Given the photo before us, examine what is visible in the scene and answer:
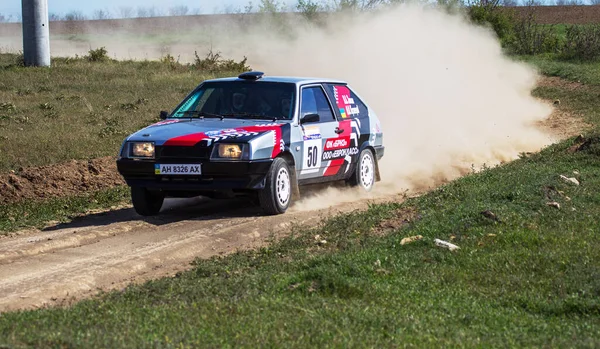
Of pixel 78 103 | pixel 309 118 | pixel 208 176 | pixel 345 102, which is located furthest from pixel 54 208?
pixel 78 103

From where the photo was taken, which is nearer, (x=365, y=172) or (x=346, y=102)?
(x=346, y=102)

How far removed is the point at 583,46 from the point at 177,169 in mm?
29874

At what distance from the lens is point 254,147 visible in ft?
34.6

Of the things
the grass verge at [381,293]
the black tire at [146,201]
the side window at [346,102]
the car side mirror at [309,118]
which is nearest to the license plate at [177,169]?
the black tire at [146,201]

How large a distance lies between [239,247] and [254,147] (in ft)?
5.06

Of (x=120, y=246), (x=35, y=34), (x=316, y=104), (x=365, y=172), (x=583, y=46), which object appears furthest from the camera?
(x=583, y=46)

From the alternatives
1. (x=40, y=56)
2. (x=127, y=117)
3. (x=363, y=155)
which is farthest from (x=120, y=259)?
(x=40, y=56)

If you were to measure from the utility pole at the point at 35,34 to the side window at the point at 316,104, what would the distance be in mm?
18225

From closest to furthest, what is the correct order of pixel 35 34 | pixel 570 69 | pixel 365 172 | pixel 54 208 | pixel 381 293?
pixel 381 293, pixel 54 208, pixel 365 172, pixel 35 34, pixel 570 69

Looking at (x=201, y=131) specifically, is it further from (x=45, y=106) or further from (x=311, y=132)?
(x=45, y=106)

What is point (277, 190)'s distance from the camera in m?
11.0

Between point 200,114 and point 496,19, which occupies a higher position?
point 496,19

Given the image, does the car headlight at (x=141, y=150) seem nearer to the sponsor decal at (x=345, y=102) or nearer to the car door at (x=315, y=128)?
the car door at (x=315, y=128)

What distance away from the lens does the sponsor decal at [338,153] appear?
40.2ft
